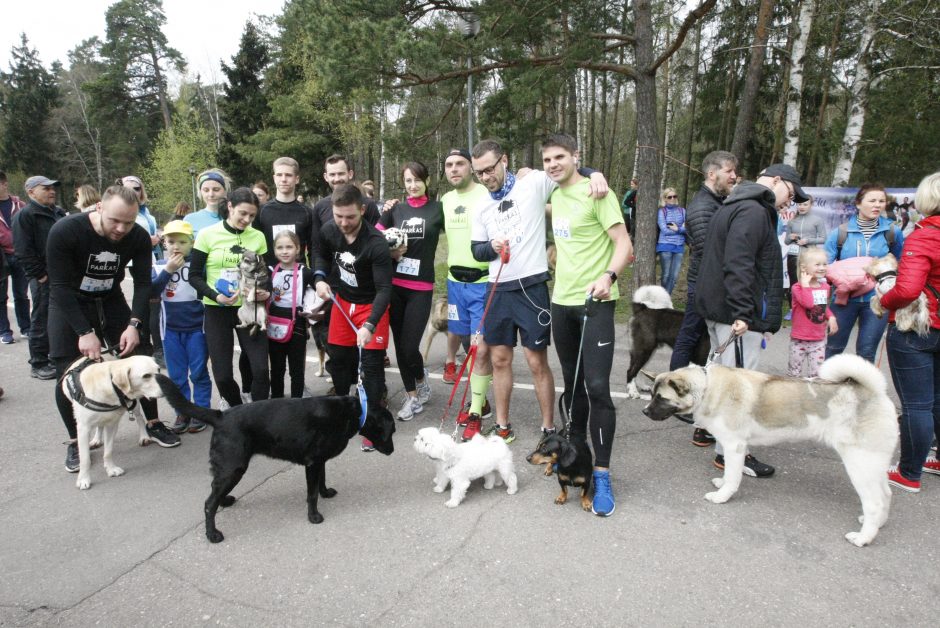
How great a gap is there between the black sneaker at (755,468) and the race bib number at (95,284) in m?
5.03

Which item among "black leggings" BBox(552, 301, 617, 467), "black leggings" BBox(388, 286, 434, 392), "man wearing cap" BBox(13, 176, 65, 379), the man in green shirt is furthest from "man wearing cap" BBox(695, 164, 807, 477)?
"man wearing cap" BBox(13, 176, 65, 379)

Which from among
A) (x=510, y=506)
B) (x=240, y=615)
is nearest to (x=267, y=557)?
(x=240, y=615)

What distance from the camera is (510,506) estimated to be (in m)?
3.42

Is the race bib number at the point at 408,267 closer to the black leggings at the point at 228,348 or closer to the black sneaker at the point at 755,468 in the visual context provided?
the black leggings at the point at 228,348

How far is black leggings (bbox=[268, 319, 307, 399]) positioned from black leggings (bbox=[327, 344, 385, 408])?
0.36 meters

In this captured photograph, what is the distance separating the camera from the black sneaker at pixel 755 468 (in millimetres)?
3770

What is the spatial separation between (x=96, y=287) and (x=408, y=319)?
8.27 ft

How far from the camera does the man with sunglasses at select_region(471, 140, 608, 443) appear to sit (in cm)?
387

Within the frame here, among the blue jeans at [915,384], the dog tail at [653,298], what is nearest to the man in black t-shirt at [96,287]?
the dog tail at [653,298]

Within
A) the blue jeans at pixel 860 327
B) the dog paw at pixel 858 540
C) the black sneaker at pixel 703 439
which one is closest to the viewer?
the dog paw at pixel 858 540

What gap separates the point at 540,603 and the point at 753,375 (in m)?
2.07

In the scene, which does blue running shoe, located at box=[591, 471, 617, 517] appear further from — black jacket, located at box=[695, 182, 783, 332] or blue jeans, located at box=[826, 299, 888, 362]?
blue jeans, located at box=[826, 299, 888, 362]

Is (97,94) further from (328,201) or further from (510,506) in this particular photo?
(510,506)

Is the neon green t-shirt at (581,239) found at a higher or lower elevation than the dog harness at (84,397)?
higher
